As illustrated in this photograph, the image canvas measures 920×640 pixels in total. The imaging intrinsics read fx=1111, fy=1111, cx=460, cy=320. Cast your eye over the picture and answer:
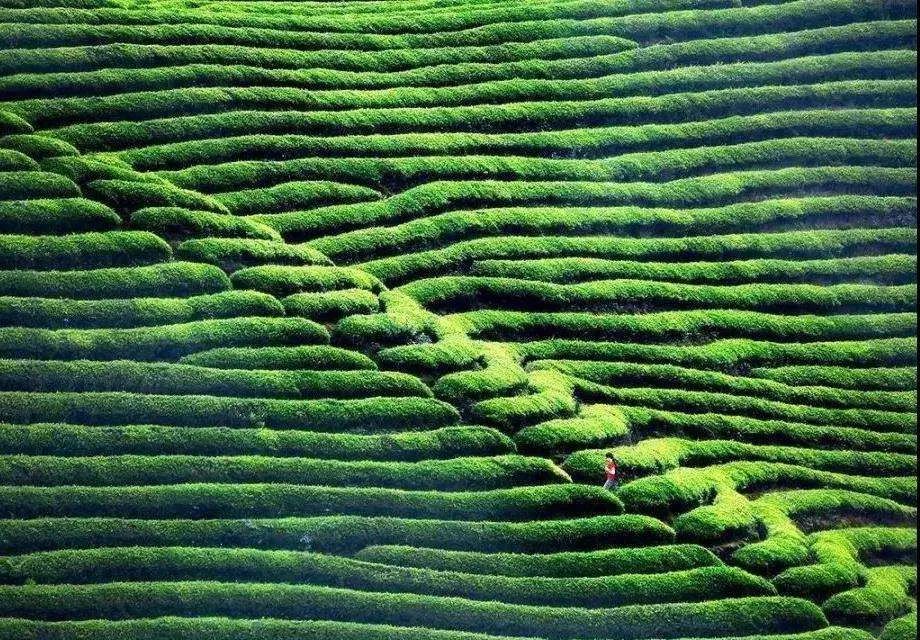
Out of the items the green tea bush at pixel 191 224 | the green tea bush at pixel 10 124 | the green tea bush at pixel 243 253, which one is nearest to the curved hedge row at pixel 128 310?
the green tea bush at pixel 243 253

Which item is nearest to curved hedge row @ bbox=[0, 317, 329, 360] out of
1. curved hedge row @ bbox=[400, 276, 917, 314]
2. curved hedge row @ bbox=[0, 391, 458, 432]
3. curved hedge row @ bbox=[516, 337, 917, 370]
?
curved hedge row @ bbox=[0, 391, 458, 432]

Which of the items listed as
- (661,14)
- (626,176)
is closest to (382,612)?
(626,176)

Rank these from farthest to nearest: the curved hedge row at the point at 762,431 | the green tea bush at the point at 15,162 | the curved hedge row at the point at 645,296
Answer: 1. the curved hedge row at the point at 645,296
2. the green tea bush at the point at 15,162
3. the curved hedge row at the point at 762,431

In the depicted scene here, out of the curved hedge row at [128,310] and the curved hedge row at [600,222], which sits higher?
the curved hedge row at [600,222]

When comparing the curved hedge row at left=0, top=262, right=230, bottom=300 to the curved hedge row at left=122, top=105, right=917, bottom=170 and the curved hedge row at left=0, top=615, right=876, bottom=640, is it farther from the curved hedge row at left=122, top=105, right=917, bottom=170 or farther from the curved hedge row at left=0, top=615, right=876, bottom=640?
the curved hedge row at left=0, top=615, right=876, bottom=640

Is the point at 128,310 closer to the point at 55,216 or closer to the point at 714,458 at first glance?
the point at 55,216

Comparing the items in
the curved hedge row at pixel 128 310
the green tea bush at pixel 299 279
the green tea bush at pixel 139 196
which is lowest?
the curved hedge row at pixel 128 310

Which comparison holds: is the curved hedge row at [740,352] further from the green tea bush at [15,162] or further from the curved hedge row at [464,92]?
the green tea bush at [15,162]
